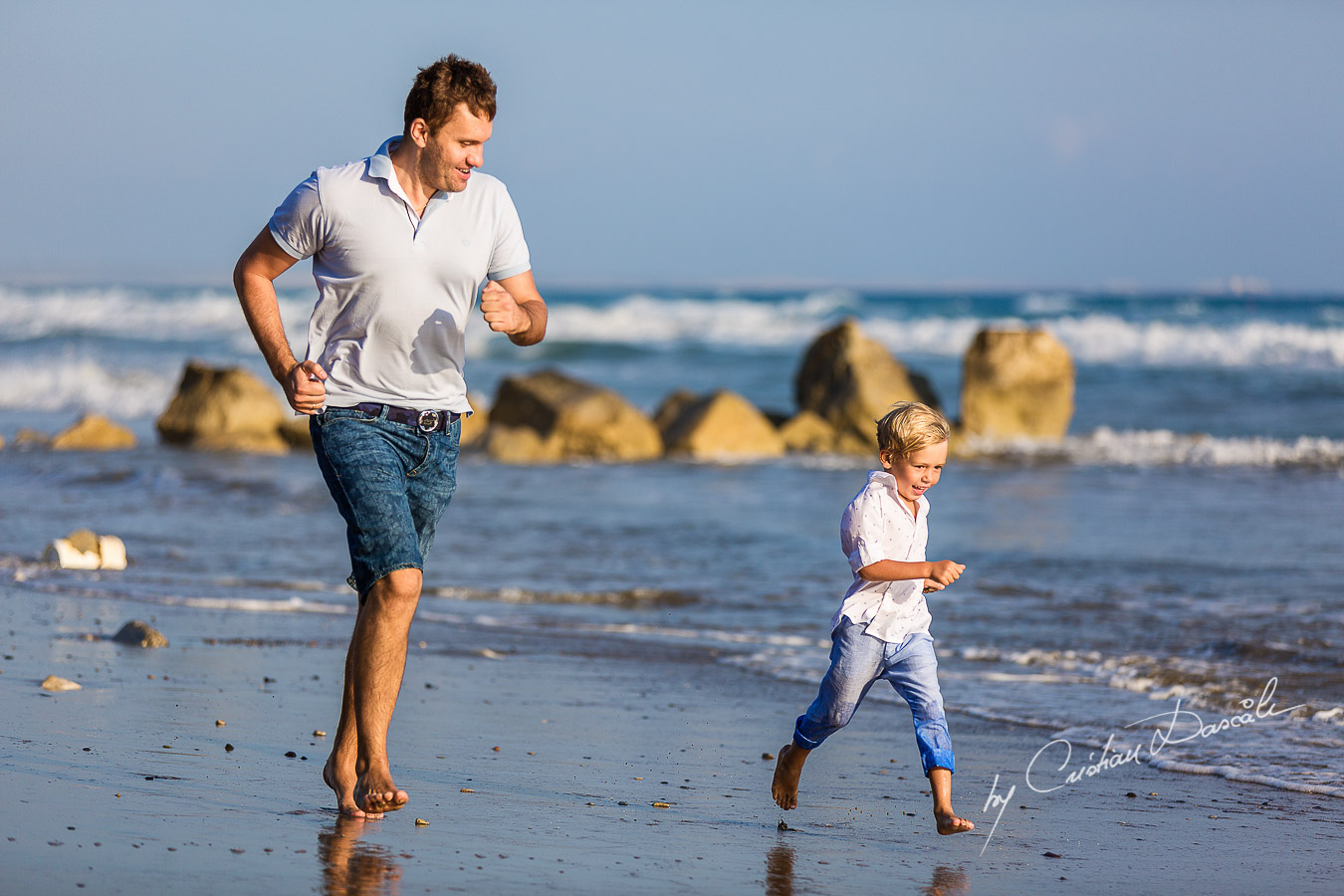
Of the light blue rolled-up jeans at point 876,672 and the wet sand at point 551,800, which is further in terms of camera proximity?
the light blue rolled-up jeans at point 876,672

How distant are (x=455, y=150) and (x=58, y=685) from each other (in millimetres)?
2677

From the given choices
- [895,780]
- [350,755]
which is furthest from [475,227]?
[895,780]

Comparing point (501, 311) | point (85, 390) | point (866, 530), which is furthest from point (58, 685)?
point (85, 390)

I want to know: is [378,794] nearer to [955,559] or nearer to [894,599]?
[894,599]

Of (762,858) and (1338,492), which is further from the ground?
(1338,492)

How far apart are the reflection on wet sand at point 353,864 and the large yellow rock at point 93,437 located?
1393 cm

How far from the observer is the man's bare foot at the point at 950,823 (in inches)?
143

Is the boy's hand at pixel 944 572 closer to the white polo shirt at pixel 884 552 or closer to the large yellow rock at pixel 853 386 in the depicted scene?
the white polo shirt at pixel 884 552

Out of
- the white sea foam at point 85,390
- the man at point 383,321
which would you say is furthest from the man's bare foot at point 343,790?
the white sea foam at point 85,390

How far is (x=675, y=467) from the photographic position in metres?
15.2

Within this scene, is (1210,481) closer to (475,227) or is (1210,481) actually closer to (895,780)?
(895,780)

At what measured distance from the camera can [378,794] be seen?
3.48 meters

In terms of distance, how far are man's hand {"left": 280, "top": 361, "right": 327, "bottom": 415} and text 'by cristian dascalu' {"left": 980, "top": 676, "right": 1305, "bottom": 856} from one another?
2.04 m

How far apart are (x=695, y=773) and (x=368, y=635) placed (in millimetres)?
1298
